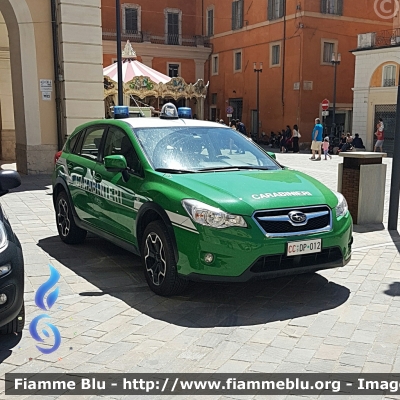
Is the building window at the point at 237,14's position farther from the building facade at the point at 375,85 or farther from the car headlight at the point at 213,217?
the car headlight at the point at 213,217

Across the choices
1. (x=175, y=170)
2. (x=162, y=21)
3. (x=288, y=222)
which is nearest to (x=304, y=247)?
(x=288, y=222)

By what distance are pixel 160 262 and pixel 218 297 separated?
66 cm

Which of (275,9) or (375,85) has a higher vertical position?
(275,9)

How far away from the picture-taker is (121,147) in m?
5.86

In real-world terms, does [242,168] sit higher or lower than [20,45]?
lower

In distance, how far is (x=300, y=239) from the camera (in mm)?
4625

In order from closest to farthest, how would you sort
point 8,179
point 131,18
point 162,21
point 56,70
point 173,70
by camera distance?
point 8,179
point 56,70
point 131,18
point 173,70
point 162,21

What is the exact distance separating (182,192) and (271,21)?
32312mm

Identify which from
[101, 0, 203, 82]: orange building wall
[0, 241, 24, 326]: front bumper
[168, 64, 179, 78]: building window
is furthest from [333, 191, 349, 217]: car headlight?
[168, 64, 179, 78]: building window

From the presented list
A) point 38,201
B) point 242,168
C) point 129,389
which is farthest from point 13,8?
point 129,389

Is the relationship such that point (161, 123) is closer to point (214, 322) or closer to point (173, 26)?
point (214, 322)

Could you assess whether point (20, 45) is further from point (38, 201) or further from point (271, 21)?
point (271, 21)
